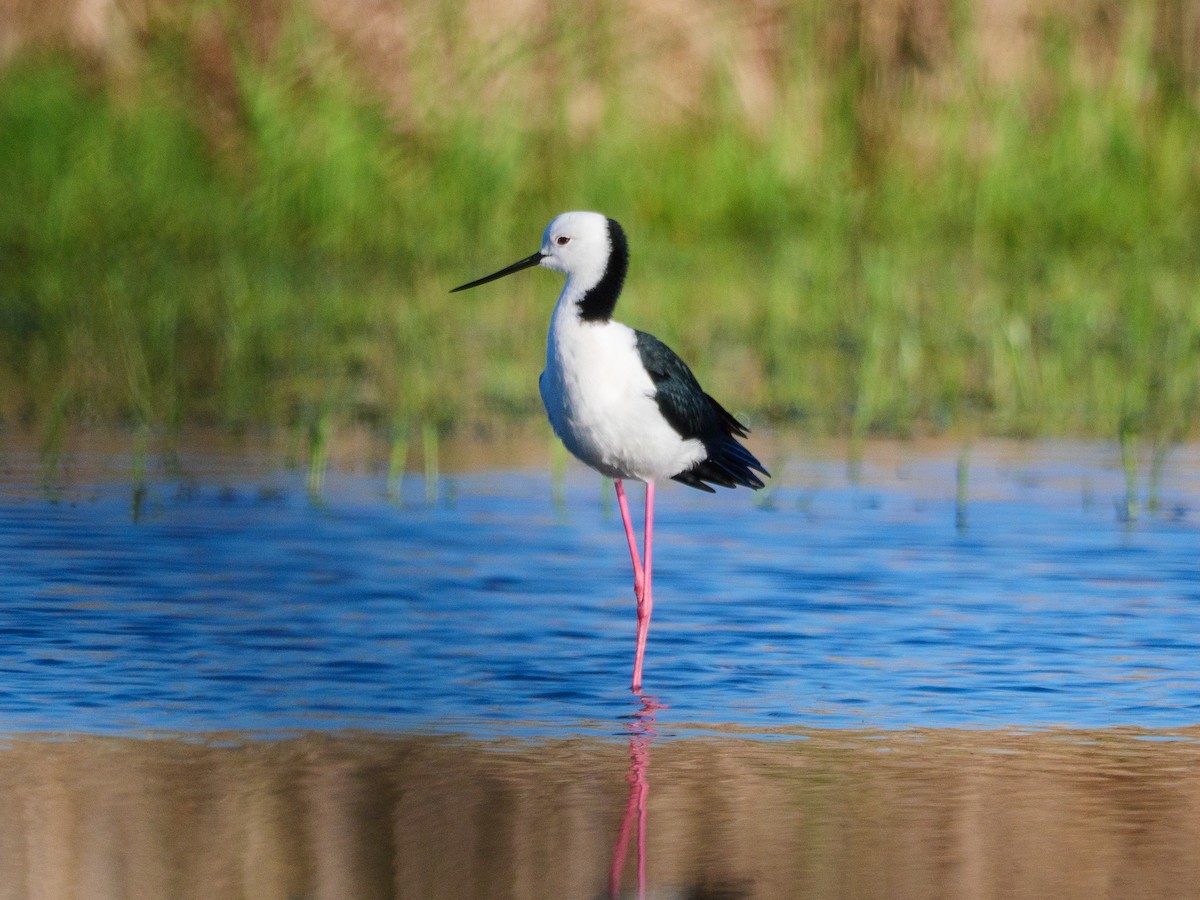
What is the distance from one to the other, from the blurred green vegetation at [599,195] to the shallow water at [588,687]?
10.2ft

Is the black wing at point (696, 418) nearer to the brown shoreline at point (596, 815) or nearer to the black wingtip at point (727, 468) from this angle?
the black wingtip at point (727, 468)

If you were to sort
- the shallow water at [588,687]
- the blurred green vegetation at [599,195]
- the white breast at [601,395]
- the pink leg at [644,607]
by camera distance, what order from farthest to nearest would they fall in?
the blurred green vegetation at [599,195] → the white breast at [601,395] → the pink leg at [644,607] → the shallow water at [588,687]

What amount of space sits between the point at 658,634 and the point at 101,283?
21.8 ft

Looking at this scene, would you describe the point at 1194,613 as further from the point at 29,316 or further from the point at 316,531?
the point at 29,316

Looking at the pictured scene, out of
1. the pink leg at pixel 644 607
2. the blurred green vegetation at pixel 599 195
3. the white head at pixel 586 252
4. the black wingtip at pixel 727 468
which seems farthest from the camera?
the blurred green vegetation at pixel 599 195

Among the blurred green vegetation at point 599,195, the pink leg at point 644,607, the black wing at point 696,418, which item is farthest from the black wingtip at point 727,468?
the blurred green vegetation at point 599,195

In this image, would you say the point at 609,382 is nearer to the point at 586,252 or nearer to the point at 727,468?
the point at 586,252

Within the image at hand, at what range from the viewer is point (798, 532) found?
7.09 metres

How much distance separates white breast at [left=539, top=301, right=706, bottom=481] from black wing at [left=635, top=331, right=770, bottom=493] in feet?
0.09

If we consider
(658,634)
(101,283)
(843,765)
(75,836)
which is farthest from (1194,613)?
(101,283)

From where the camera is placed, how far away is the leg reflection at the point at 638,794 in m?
3.69

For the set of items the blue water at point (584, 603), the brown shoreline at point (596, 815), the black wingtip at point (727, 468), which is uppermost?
the black wingtip at point (727, 468)

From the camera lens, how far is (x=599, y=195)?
A: 47.2 ft

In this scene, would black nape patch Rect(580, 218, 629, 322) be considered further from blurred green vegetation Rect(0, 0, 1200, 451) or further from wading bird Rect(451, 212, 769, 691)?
blurred green vegetation Rect(0, 0, 1200, 451)
